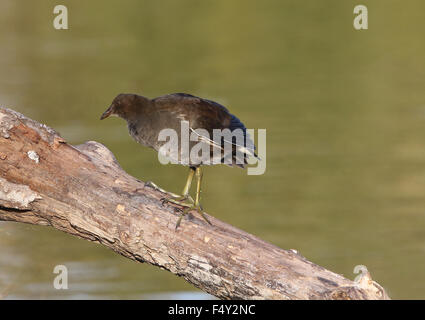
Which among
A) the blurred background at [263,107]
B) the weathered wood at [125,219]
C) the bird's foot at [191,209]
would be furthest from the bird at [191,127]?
the blurred background at [263,107]

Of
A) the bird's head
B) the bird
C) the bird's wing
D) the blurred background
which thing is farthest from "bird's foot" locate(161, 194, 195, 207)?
the blurred background

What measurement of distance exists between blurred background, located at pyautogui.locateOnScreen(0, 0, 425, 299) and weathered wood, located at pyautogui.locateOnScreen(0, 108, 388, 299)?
2.67 meters

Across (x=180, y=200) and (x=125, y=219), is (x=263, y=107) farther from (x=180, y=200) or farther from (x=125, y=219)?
(x=125, y=219)

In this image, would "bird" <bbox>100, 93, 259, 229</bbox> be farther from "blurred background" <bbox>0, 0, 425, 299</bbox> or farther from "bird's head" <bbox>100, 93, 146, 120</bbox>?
"blurred background" <bbox>0, 0, 425, 299</bbox>

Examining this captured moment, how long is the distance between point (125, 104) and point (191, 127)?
1.22 feet

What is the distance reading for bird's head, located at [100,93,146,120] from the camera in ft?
12.8

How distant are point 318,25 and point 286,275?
13489 millimetres

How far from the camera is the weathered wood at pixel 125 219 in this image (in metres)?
3.55

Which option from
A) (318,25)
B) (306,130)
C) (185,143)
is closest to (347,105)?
(306,130)

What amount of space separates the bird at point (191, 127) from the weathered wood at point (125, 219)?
115mm

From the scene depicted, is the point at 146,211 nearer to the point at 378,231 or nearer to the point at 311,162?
the point at 378,231

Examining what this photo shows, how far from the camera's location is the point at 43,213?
3881 millimetres

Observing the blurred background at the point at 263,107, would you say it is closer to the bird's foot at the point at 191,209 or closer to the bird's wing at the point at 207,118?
the bird's foot at the point at 191,209

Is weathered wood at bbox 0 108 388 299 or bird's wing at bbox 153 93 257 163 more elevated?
bird's wing at bbox 153 93 257 163
